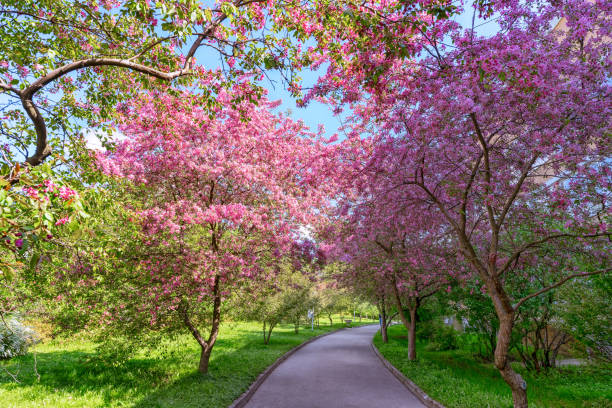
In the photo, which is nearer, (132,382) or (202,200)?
(132,382)

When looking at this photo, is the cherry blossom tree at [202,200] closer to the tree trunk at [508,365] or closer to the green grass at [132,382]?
the green grass at [132,382]

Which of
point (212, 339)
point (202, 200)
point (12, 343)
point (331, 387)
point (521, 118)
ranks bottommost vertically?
point (331, 387)

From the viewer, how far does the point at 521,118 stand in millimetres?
6977

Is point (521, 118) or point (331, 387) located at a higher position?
point (521, 118)

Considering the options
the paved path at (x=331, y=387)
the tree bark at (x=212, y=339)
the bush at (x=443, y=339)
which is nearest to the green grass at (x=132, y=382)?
the tree bark at (x=212, y=339)

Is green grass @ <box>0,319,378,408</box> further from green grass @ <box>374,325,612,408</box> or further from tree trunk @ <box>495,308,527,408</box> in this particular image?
tree trunk @ <box>495,308,527,408</box>

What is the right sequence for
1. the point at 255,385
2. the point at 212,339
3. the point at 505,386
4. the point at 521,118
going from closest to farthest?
the point at 521,118 < the point at 255,385 < the point at 505,386 < the point at 212,339

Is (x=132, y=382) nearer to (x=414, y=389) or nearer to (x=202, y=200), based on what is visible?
(x=202, y=200)

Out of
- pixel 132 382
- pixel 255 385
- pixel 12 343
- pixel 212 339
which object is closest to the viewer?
pixel 132 382

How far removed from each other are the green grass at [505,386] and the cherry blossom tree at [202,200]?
625 cm

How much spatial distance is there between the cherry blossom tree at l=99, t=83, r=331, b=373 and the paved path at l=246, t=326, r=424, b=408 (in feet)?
9.41

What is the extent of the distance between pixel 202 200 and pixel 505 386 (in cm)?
1139

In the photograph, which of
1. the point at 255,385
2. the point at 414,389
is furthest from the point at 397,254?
the point at 255,385

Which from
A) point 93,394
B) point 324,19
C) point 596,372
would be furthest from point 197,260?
point 596,372
